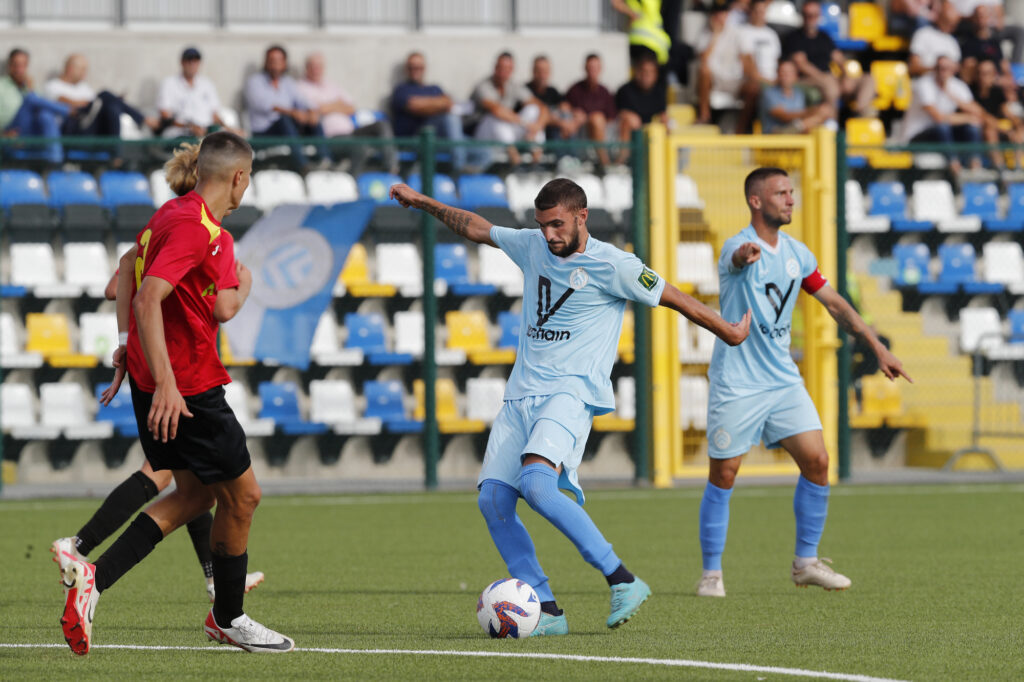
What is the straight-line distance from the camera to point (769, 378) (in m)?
7.76

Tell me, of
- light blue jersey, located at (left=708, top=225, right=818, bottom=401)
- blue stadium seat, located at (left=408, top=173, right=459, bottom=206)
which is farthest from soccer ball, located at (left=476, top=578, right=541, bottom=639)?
blue stadium seat, located at (left=408, top=173, right=459, bottom=206)

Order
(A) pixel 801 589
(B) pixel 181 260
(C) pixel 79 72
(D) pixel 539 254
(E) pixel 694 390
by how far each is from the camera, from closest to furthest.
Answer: (B) pixel 181 260 → (D) pixel 539 254 → (A) pixel 801 589 → (E) pixel 694 390 → (C) pixel 79 72

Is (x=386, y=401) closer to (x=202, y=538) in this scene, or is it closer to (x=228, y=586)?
(x=202, y=538)

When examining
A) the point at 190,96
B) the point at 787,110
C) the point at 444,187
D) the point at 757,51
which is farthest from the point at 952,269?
the point at 190,96

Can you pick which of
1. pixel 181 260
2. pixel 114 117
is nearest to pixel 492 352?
pixel 114 117

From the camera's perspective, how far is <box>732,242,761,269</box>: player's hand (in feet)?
22.4

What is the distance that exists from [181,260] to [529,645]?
6.28 feet

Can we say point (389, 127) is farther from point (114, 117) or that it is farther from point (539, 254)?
point (539, 254)

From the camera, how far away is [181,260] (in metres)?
5.38

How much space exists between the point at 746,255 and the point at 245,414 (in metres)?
8.48

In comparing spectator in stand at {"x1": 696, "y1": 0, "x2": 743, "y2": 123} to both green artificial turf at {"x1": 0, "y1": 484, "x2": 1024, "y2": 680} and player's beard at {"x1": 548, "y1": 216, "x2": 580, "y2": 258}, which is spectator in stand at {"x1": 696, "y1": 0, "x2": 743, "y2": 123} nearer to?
green artificial turf at {"x1": 0, "y1": 484, "x2": 1024, "y2": 680}

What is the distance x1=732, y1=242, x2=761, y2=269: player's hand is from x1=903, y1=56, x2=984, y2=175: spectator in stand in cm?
1159

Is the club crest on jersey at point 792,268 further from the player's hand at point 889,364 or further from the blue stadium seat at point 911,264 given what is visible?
the blue stadium seat at point 911,264

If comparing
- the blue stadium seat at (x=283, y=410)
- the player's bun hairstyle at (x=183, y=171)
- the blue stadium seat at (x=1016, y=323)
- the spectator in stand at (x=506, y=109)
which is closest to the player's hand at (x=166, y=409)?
the player's bun hairstyle at (x=183, y=171)
